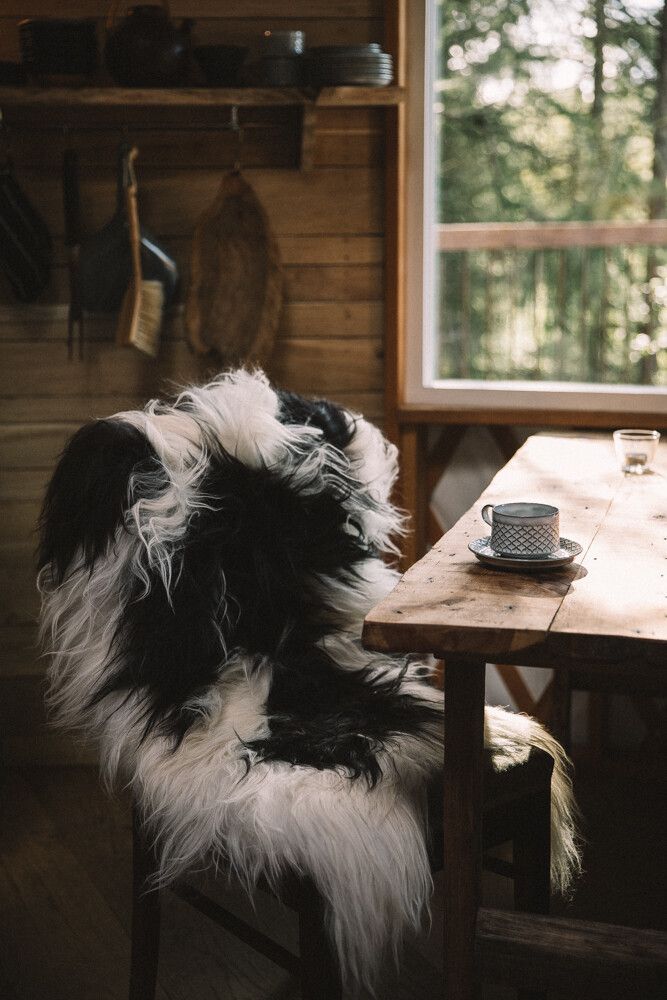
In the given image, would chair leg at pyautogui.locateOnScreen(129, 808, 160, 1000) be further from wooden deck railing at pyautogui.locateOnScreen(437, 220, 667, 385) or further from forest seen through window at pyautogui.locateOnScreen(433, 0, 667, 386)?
wooden deck railing at pyautogui.locateOnScreen(437, 220, 667, 385)

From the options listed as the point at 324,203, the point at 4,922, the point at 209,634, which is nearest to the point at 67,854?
the point at 4,922

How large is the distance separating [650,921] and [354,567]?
93 centimetres

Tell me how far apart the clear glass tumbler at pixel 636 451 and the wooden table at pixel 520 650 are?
39cm

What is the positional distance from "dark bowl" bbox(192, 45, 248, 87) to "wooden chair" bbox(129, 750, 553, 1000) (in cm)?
151

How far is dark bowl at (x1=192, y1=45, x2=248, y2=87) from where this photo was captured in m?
2.15

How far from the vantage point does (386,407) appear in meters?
2.45

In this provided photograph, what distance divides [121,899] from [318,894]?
A: 94cm

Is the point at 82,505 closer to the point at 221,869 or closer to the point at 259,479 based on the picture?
the point at 259,479

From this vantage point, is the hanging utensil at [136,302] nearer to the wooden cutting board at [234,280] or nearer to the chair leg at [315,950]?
the wooden cutting board at [234,280]

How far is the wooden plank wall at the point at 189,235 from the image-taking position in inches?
91.1

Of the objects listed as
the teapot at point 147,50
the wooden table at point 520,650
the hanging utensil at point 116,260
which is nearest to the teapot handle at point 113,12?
the teapot at point 147,50

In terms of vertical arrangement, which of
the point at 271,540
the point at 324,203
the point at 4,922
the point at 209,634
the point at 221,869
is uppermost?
the point at 324,203

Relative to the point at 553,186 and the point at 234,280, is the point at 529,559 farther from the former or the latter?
the point at 553,186

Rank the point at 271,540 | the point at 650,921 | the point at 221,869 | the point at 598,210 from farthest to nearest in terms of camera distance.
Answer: the point at 598,210 → the point at 650,921 → the point at 271,540 → the point at 221,869
